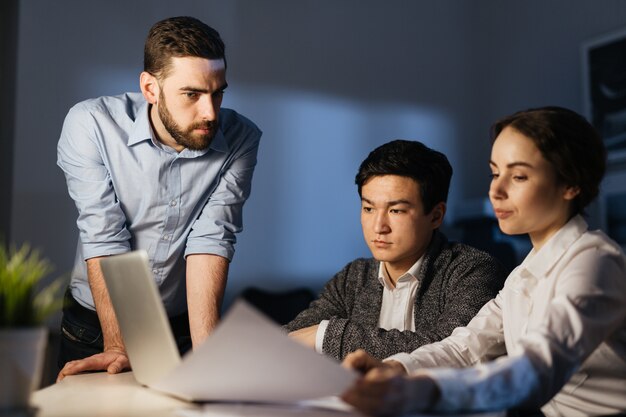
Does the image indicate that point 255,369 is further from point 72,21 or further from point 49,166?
point 72,21

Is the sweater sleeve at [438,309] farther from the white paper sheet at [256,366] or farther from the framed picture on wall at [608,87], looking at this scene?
the framed picture on wall at [608,87]

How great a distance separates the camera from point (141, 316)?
101 cm

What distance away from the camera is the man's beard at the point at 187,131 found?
69.9 inches

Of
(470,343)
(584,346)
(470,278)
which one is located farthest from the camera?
(470,278)

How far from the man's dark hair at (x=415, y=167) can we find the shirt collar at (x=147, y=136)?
14.6 inches

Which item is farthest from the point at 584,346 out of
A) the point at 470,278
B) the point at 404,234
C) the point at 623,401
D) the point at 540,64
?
the point at 540,64

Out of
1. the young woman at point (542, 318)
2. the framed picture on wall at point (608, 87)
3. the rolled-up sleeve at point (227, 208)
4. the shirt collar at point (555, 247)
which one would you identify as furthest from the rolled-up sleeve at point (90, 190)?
the framed picture on wall at point (608, 87)

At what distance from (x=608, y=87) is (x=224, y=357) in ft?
11.9

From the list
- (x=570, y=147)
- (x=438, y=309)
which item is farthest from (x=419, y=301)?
(x=570, y=147)

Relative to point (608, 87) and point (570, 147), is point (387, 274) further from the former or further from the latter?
point (608, 87)

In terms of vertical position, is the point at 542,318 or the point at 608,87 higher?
the point at 608,87

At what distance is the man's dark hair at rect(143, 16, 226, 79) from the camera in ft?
5.81

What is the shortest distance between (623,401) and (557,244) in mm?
238

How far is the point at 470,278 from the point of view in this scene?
1.62 meters
